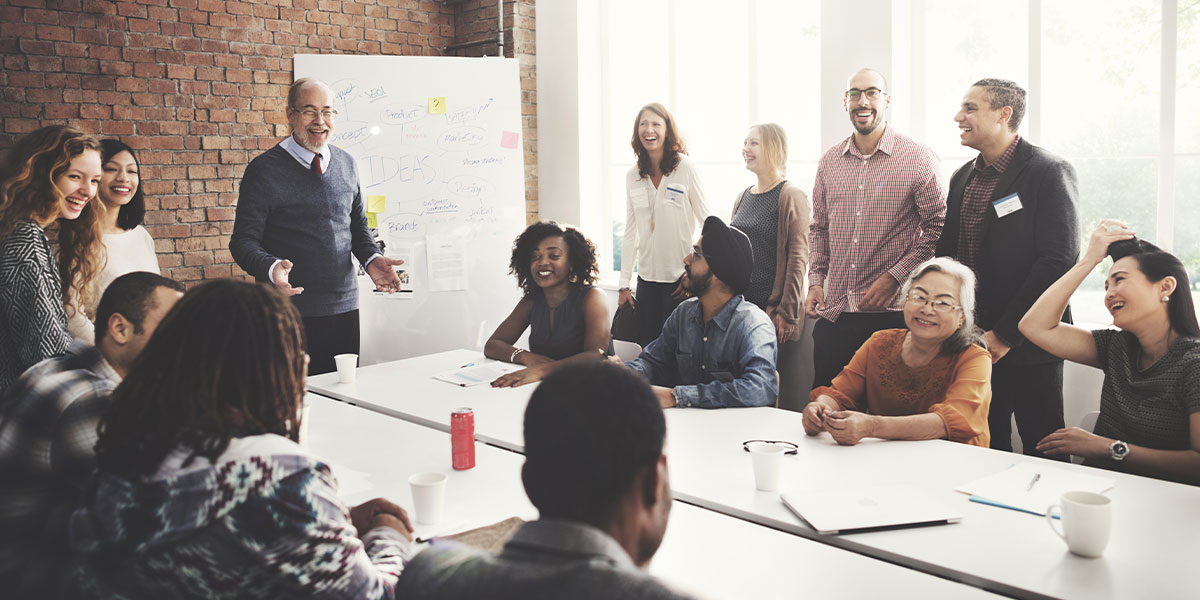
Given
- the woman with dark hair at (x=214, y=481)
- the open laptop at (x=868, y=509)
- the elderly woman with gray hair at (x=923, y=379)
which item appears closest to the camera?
the woman with dark hair at (x=214, y=481)

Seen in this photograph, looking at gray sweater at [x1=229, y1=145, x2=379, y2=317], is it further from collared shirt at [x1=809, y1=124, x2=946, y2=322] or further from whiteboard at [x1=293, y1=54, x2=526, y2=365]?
collared shirt at [x1=809, y1=124, x2=946, y2=322]

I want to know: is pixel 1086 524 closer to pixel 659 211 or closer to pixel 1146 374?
pixel 1146 374

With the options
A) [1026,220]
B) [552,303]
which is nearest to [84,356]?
[552,303]

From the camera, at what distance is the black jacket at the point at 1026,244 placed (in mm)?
3236

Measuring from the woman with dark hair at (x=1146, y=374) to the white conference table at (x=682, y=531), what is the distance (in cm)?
105

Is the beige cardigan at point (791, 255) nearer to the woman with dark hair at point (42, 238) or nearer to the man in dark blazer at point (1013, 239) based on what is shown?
the man in dark blazer at point (1013, 239)

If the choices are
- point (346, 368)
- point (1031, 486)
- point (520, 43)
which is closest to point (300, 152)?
point (346, 368)

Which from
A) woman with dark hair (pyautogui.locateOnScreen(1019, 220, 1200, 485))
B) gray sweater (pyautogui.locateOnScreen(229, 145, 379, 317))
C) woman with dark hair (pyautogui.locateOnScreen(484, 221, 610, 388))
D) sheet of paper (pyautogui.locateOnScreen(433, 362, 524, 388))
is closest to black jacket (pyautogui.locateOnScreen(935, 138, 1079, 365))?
woman with dark hair (pyautogui.locateOnScreen(1019, 220, 1200, 485))

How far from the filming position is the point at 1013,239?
11.0ft

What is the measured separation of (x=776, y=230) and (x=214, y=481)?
3468 mm

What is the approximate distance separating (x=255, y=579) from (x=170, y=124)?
444 cm

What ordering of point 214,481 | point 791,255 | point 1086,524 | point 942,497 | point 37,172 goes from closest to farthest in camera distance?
point 214,481 < point 1086,524 < point 942,497 < point 37,172 < point 791,255

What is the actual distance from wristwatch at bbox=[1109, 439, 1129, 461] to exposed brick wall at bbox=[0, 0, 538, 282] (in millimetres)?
4642

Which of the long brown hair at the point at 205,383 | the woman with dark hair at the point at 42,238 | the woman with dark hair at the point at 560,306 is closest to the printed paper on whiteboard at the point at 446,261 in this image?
the woman with dark hair at the point at 560,306
